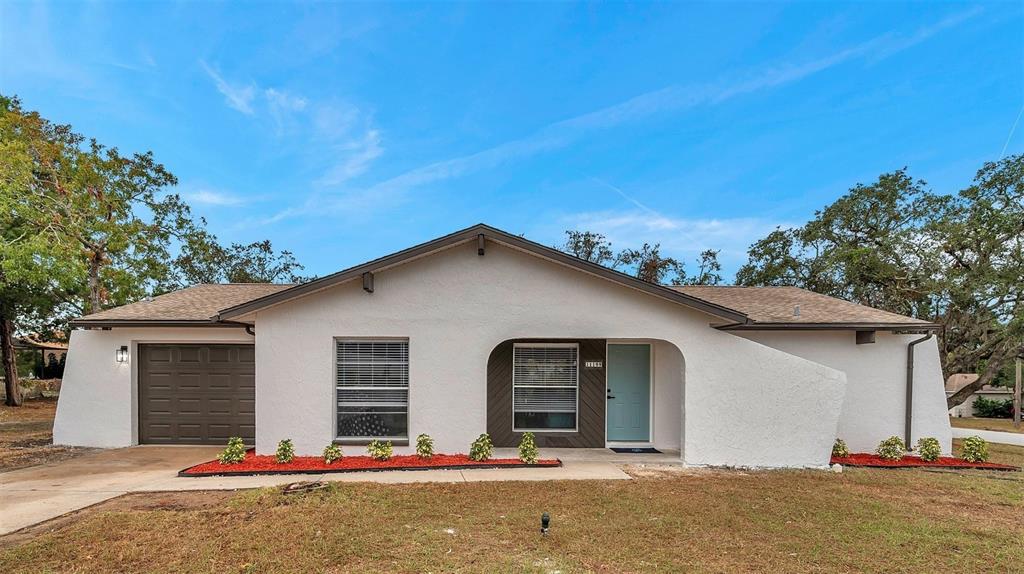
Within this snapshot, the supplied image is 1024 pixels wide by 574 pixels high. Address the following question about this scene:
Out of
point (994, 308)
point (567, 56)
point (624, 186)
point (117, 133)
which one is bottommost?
point (994, 308)

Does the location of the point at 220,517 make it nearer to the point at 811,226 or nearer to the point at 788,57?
the point at 788,57

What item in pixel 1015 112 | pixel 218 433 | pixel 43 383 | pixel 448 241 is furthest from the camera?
pixel 43 383

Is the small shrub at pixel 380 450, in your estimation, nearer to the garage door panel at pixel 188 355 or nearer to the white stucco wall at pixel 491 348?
the white stucco wall at pixel 491 348

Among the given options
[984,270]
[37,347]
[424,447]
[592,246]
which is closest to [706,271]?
[592,246]

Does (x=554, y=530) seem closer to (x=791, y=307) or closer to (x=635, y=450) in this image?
(x=635, y=450)

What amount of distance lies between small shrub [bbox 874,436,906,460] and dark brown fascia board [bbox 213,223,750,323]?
410cm

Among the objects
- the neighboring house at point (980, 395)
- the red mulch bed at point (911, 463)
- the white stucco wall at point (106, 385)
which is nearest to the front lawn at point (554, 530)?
the red mulch bed at point (911, 463)

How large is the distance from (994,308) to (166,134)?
31.3 meters

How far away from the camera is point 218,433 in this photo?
32.2 ft

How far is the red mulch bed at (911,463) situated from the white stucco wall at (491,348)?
0.95 metres

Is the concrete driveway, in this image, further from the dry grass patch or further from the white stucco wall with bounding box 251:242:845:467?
the white stucco wall with bounding box 251:242:845:467

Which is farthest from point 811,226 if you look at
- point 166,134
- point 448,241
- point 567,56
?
point 166,134

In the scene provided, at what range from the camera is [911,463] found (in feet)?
28.3

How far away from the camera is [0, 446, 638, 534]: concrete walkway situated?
605cm
